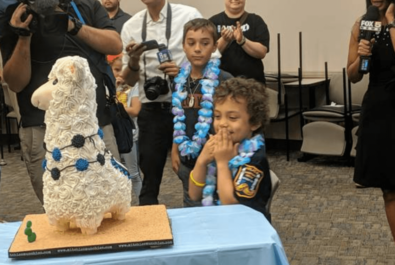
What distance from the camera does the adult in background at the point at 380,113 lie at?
312cm

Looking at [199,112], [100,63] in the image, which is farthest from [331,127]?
[100,63]

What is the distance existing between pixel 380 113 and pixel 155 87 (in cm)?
124

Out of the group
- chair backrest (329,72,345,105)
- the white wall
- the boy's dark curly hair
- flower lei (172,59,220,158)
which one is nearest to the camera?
the boy's dark curly hair

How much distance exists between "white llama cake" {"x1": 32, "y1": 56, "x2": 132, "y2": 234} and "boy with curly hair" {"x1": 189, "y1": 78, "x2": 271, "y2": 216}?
0.60m

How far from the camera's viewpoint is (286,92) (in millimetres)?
6871

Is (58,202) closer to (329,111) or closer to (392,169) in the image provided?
(392,169)

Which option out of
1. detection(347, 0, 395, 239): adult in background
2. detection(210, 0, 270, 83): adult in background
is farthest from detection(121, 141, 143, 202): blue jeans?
detection(347, 0, 395, 239): adult in background

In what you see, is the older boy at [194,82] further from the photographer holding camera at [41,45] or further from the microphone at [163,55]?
the photographer holding camera at [41,45]

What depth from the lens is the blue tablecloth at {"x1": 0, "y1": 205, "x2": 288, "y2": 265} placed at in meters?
1.66

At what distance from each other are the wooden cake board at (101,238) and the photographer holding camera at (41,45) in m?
0.92

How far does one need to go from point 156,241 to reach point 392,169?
1.82 metres

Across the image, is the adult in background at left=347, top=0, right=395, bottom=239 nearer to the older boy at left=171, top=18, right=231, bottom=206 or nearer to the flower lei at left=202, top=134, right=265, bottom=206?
the older boy at left=171, top=18, right=231, bottom=206

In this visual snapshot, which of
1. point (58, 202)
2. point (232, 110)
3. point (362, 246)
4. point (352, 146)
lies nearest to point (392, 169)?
point (362, 246)

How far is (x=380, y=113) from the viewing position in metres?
3.16
